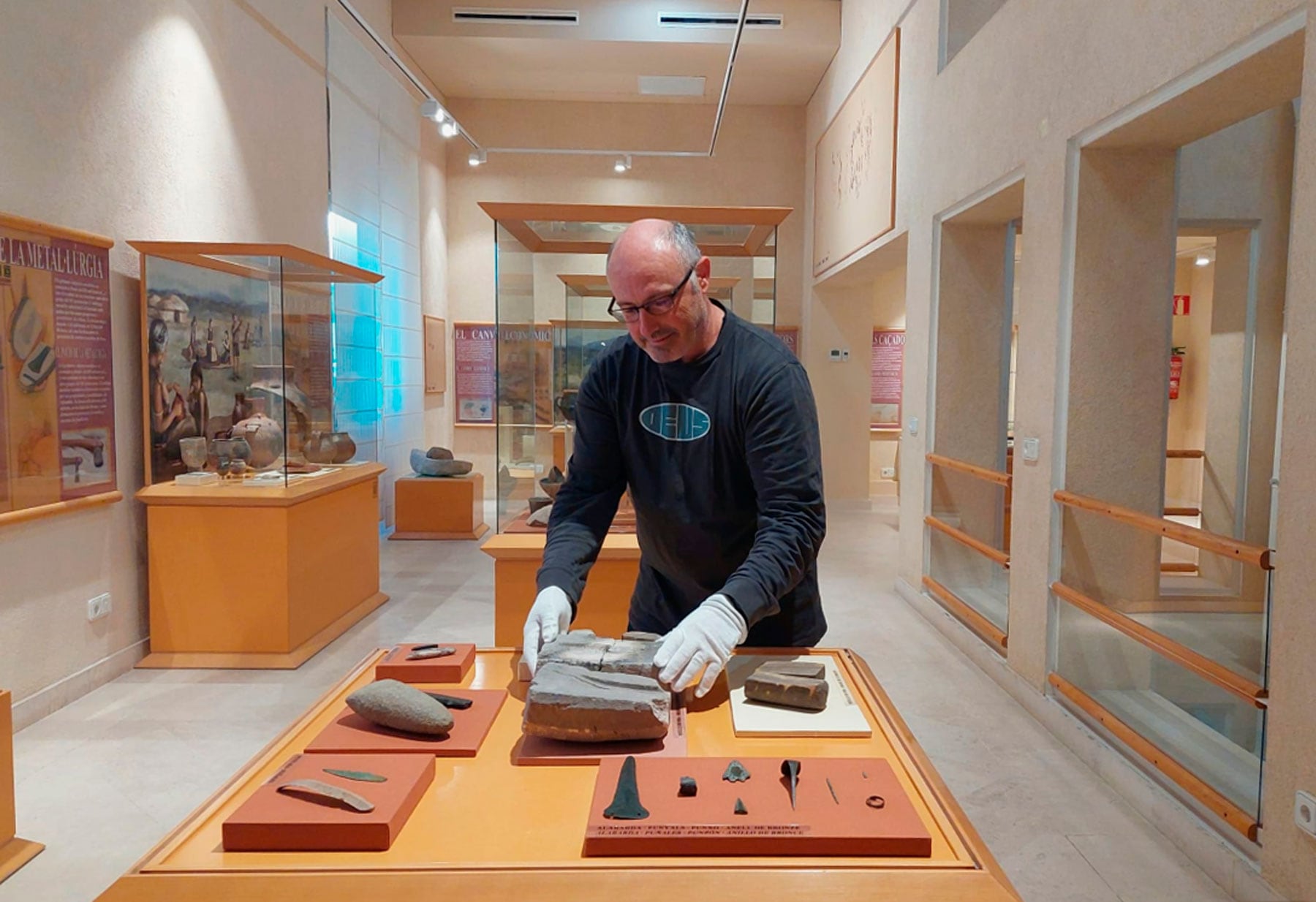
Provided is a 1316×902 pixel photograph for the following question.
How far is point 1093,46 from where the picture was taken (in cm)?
360

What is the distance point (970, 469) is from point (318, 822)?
4707mm

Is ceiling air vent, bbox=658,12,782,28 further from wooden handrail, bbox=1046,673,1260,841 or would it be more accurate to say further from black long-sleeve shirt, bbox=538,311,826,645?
black long-sleeve shirt, bbox=538,311,826,645

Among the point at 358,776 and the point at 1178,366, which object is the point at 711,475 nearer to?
the point at 358,776

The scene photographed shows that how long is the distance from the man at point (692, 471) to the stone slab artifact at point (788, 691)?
0.28ft

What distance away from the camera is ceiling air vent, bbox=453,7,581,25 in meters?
9.30

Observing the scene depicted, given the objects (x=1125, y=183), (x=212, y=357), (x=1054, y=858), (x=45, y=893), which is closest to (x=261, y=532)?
(x=212, y=357)

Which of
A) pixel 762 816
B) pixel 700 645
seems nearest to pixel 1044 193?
pixel 700 645

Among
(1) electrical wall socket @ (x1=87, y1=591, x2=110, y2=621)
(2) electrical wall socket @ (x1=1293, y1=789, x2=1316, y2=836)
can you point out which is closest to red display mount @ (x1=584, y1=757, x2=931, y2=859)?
(2) electrical wall socket @ (x1=1293, y1=789, x2=1316, y2=836)

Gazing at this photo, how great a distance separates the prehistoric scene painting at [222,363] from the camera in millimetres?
4703

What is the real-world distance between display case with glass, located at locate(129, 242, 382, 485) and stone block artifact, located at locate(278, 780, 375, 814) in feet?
12.9

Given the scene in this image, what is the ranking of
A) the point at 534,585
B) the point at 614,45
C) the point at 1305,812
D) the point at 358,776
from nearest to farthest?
the point at 358,776, the point at 1305,812, the point at 534,585, the point at 614,45

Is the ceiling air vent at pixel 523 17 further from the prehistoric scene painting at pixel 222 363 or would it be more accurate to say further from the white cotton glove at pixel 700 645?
the white cotton glove at pixel 700 645

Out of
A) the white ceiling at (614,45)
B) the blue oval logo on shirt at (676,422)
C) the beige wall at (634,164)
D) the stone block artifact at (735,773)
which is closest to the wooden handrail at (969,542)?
the blue oval logo on shirt at (676,422)

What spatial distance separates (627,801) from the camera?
119cm
